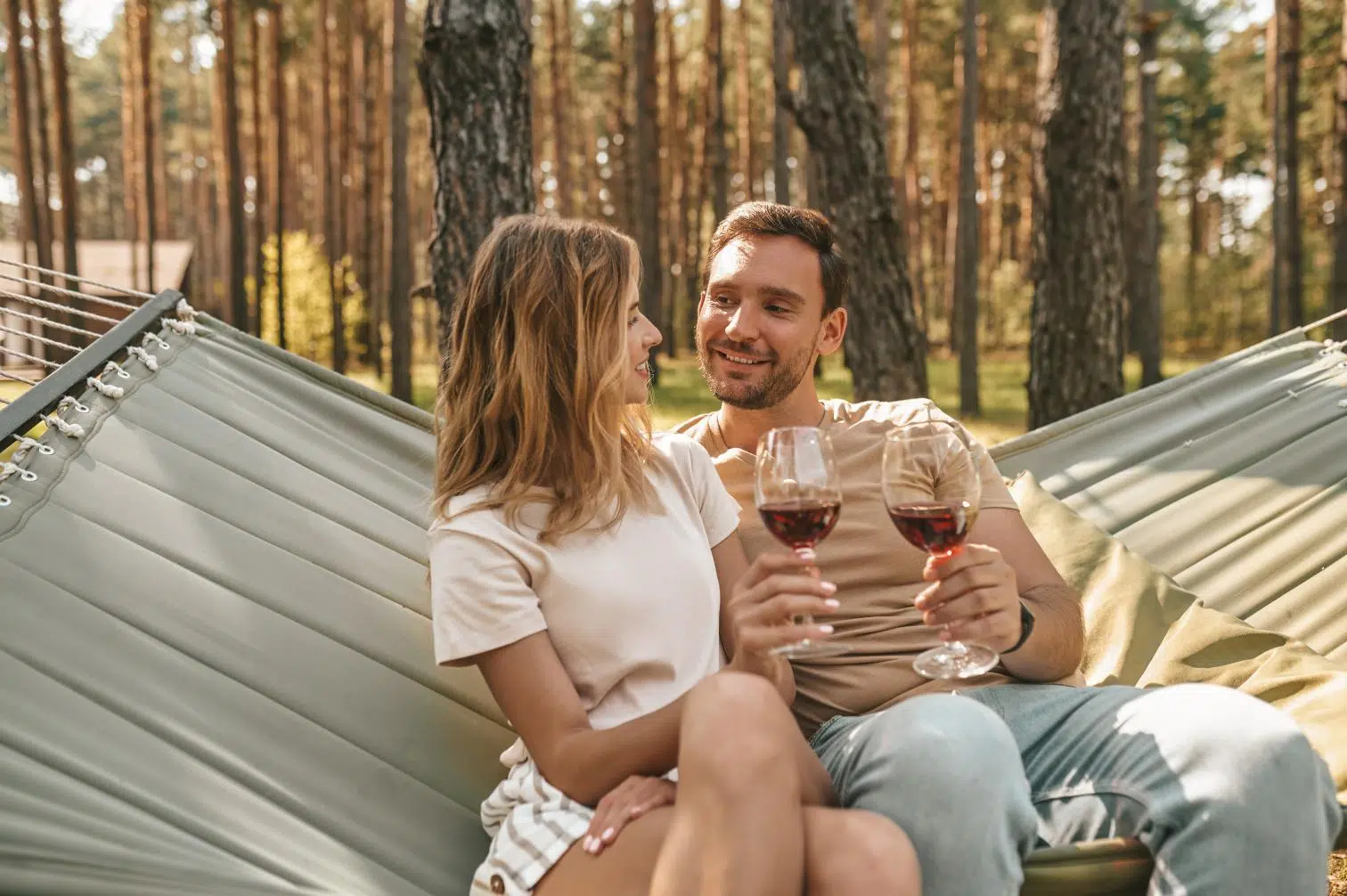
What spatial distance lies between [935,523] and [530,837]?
0.69m

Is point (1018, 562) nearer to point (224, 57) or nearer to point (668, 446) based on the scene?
point (668, 446)

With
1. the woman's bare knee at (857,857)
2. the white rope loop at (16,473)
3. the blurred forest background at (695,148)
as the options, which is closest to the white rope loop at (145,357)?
the white rope loop at (16,473)

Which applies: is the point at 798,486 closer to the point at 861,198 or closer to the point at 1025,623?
the point at 1025,623

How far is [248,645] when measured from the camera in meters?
2.18

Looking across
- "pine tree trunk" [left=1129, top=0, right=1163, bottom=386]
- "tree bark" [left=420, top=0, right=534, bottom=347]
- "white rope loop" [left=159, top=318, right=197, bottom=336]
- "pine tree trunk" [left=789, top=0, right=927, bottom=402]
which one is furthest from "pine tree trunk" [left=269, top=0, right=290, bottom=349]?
"white rope loop" [left=159, top=318, right=197, bottom=336]

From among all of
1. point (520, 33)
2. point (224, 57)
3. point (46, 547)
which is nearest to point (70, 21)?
point (224, 57)

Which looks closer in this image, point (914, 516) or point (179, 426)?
point (914, 516)

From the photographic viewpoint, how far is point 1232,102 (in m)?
22.7

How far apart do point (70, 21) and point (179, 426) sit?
27222 millimetres

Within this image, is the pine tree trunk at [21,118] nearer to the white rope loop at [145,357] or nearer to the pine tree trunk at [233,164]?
the pine tree trunk at [233,164]

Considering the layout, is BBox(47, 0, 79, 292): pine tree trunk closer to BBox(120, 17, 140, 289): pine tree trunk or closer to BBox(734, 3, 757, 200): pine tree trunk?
BBox(120, 17, 140, 289): pine tree trunk

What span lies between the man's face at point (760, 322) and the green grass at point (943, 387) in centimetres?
487

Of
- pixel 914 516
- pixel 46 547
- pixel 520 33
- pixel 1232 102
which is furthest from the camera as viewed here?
pixel 1232 102

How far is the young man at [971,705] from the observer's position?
162 centimetres
